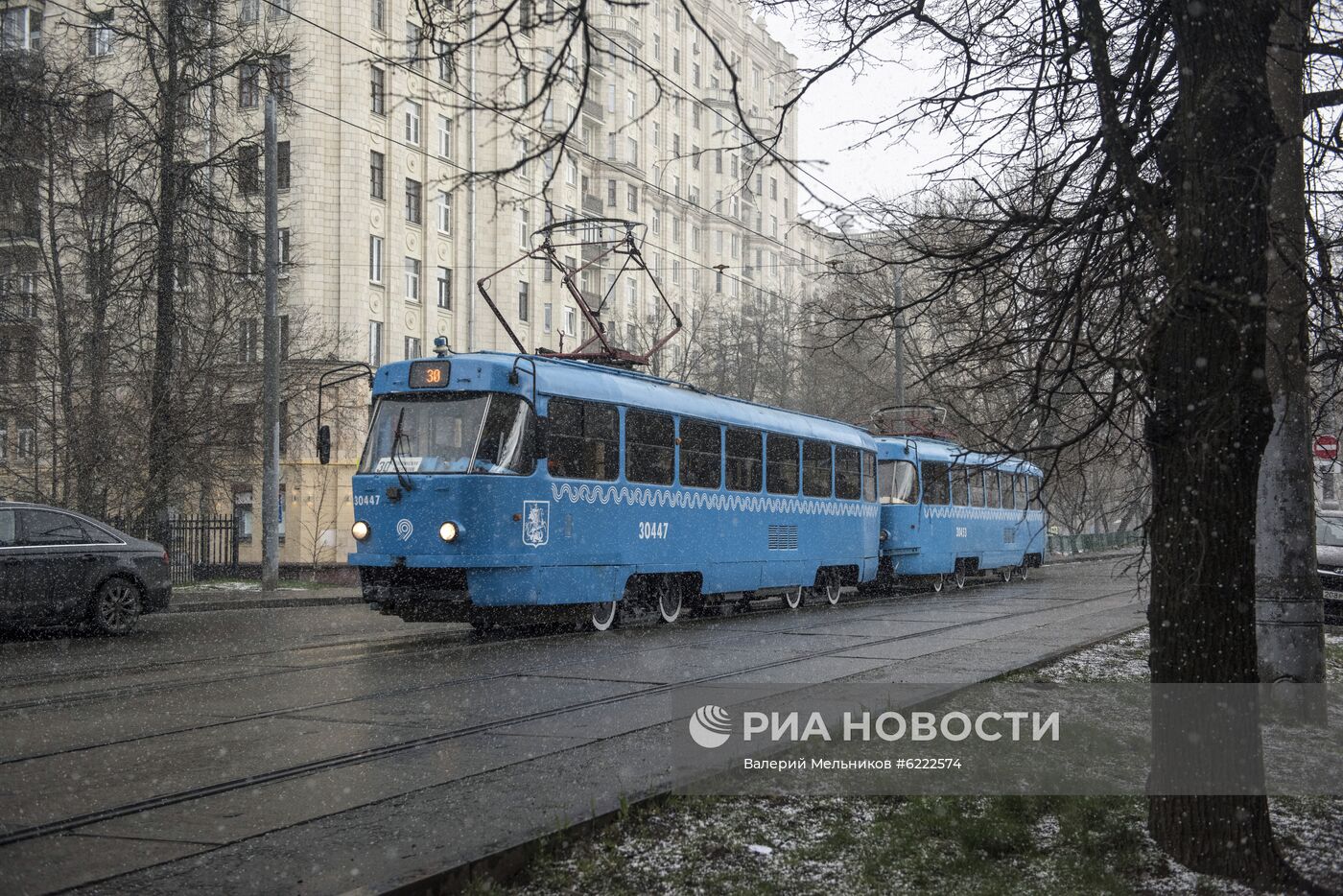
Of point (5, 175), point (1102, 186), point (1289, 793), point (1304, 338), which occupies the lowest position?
point (1289, 793)

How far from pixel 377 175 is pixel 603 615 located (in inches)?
1289

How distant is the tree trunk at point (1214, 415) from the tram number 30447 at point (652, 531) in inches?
471

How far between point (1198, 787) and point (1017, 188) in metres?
3.70

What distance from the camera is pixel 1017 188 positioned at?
788 cm

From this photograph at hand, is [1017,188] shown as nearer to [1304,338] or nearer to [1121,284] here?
[1121,284]

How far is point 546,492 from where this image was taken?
51.0 feet

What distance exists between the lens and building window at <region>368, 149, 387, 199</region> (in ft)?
151

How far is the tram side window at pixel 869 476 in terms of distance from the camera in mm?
25266

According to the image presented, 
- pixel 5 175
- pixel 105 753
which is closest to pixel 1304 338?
pixel 105 753

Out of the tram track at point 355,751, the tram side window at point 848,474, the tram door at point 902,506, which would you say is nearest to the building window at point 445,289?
the tram door at point 902,506

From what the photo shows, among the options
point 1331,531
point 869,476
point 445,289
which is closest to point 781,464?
point 869,476

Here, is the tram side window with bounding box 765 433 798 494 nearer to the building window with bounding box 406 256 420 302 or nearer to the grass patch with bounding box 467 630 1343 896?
the grass patch with bounding box 467 630 1343 896

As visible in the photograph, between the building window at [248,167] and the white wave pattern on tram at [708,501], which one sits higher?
the building window at [248,167]

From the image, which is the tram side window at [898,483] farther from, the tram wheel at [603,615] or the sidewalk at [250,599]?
the tram wheel at [603,615]
